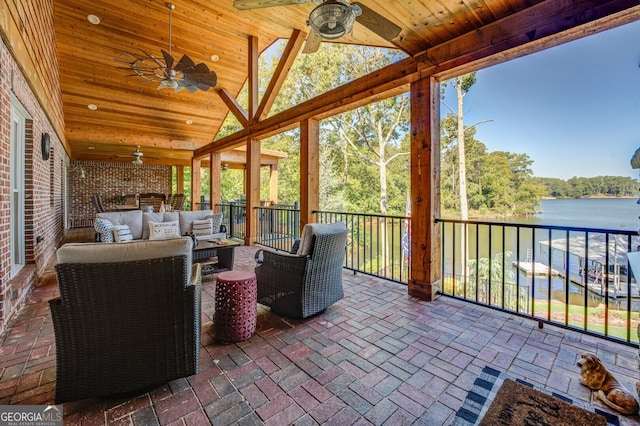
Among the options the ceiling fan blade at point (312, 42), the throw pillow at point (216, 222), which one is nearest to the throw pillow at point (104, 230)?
the throw pillow at point (216, 222)

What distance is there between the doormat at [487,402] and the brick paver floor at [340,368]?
0.06m

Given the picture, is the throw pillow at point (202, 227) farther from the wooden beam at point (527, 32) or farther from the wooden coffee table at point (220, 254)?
the wooden beam at point (527, 32)

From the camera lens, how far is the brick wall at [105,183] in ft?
38.3

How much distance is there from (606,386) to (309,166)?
4.24 m

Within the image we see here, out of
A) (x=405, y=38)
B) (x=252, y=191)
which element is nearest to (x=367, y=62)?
(x=252, y=191)

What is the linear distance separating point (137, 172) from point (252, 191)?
9574 mm

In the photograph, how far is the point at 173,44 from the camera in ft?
20.9

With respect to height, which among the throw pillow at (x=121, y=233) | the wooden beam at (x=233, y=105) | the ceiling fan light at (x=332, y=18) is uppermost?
the wooden beam at (x=233, y=105)

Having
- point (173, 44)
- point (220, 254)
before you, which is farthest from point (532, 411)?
point (173, 44)

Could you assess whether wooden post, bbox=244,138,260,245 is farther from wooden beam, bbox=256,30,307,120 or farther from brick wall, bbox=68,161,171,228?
brick wall, bbox=68,161,171,228

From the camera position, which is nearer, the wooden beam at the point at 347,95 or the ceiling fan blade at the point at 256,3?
the ceiling fan blade at the point at 256,3

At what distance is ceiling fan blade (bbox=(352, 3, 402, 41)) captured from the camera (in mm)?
2303

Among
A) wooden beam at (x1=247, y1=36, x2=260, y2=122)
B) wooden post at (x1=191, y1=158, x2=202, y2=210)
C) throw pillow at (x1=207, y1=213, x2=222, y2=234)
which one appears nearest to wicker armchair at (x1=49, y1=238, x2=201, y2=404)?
throw pillow at (x1=207, y1=213, x2=222, y2=234)

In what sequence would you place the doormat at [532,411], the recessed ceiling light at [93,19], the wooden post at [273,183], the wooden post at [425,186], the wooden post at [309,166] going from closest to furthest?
the doormat at [532,411] → the wooden post at [425,186] → the wooden post at [309,166] → the recessed ceiling light at [93,19] → the wooden post at [273,183]
